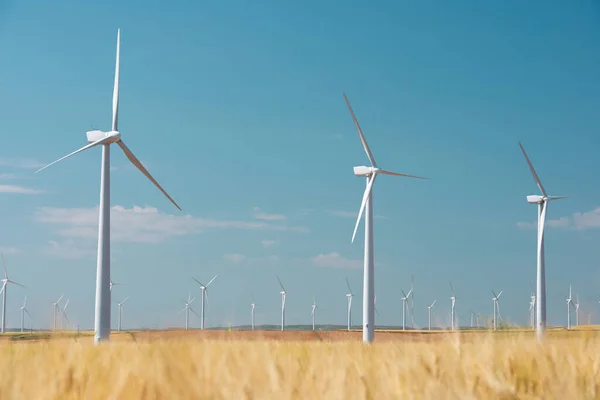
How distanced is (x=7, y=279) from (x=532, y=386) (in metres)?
95.5

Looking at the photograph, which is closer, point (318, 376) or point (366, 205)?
point (318, 376)

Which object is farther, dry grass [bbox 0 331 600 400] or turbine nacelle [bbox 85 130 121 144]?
turbine nacelle [bbox 85 130 121 144]

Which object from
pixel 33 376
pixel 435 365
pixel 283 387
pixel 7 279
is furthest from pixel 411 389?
pixel 7 279

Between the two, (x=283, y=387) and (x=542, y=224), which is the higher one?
(x=542, y=224)

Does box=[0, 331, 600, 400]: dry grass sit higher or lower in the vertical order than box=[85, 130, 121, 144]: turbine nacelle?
lower

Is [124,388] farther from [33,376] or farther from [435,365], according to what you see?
[435,365]

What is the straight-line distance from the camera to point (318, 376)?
484 cm

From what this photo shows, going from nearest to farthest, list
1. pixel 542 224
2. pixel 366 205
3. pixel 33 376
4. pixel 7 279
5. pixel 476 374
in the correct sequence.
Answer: pixel 476 374
pixel 33 376
pixel 366 205
pixel 542 224
pixel 7 279

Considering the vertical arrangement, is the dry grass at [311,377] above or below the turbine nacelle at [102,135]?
below

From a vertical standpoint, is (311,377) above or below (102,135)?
below

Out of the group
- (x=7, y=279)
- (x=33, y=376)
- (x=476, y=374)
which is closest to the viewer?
(x=476, y=374)

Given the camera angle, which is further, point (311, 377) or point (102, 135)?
point (102, 135)

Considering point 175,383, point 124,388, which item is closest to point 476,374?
point 175,383

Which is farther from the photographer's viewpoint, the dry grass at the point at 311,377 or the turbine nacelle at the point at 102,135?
the turbine nacelle at the point at 102,135
